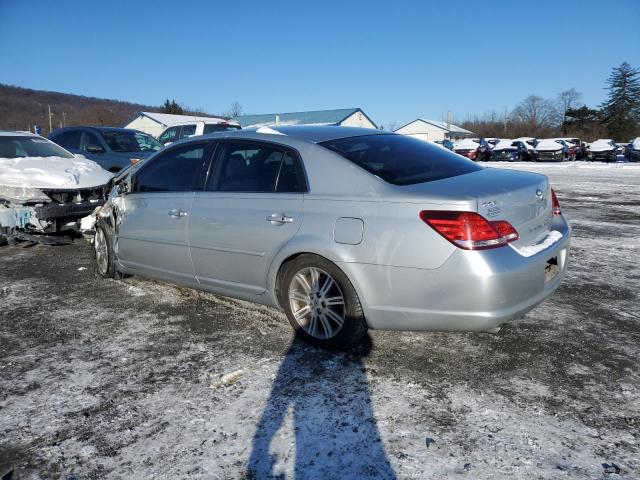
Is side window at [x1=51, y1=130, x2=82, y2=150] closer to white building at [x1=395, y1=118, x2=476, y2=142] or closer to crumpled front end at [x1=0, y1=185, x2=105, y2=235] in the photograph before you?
crumpled front end at [x1=0, y1=185, x2=105, y2=235]

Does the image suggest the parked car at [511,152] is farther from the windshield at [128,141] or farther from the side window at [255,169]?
the side window at [255,169]

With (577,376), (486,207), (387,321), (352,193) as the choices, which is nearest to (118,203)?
(352,193)

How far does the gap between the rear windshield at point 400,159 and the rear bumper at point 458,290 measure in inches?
25.5

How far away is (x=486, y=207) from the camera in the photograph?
2879 millimetres

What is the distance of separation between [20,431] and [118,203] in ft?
9.13

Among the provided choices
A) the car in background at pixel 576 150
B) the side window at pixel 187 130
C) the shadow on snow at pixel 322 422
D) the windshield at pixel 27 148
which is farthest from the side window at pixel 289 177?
the car in background at pixel 576 150

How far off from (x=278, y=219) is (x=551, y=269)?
1.86 m

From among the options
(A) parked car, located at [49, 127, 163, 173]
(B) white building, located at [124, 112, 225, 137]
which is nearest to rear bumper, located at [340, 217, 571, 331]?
(A) parked car, located at [49, 127, 163, 173]

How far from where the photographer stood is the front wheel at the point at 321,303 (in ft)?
10.8

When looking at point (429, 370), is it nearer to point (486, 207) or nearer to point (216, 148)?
point (486, 207)

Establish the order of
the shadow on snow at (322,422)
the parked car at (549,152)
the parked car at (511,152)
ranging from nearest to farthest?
the shadow on snow at (322,422) < the parked car at (549,152) < the parked car at (511,152)

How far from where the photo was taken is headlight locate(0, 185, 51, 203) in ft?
21.4

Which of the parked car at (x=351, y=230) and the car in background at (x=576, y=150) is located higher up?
the car in background at (x=576, y=150)

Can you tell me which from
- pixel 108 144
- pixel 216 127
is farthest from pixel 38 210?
pixel 216 127
